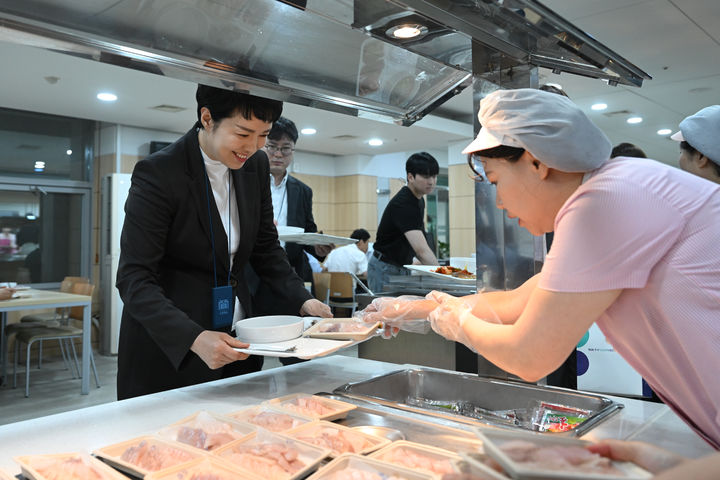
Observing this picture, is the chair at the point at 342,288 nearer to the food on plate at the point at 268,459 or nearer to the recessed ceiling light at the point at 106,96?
the recessed ceiling light at the point at 106,96

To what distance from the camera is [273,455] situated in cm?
96

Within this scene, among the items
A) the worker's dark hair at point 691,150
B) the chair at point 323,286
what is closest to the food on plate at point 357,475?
the worker's dark hair at point 691,150

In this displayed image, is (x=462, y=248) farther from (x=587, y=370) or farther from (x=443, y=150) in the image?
(x=587, y=370)

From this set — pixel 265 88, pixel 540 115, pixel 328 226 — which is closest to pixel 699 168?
pixel 540 115

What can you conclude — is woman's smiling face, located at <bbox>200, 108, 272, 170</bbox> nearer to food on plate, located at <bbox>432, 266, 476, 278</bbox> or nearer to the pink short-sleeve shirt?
the pink short-sleeve shirt

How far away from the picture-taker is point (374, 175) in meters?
10.0

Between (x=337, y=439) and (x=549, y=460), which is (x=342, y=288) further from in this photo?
(x=549, y=460)

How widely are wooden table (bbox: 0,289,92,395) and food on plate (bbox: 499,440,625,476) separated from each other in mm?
Answer: 4630

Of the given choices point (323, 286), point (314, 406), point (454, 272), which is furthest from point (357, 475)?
point (323, 286)

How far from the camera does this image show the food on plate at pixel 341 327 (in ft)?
4.82

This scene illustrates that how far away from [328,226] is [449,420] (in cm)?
873

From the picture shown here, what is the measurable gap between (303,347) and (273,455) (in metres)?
0.44

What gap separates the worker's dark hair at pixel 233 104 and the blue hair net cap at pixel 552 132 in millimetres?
776

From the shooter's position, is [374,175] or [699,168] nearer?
[699,168]
